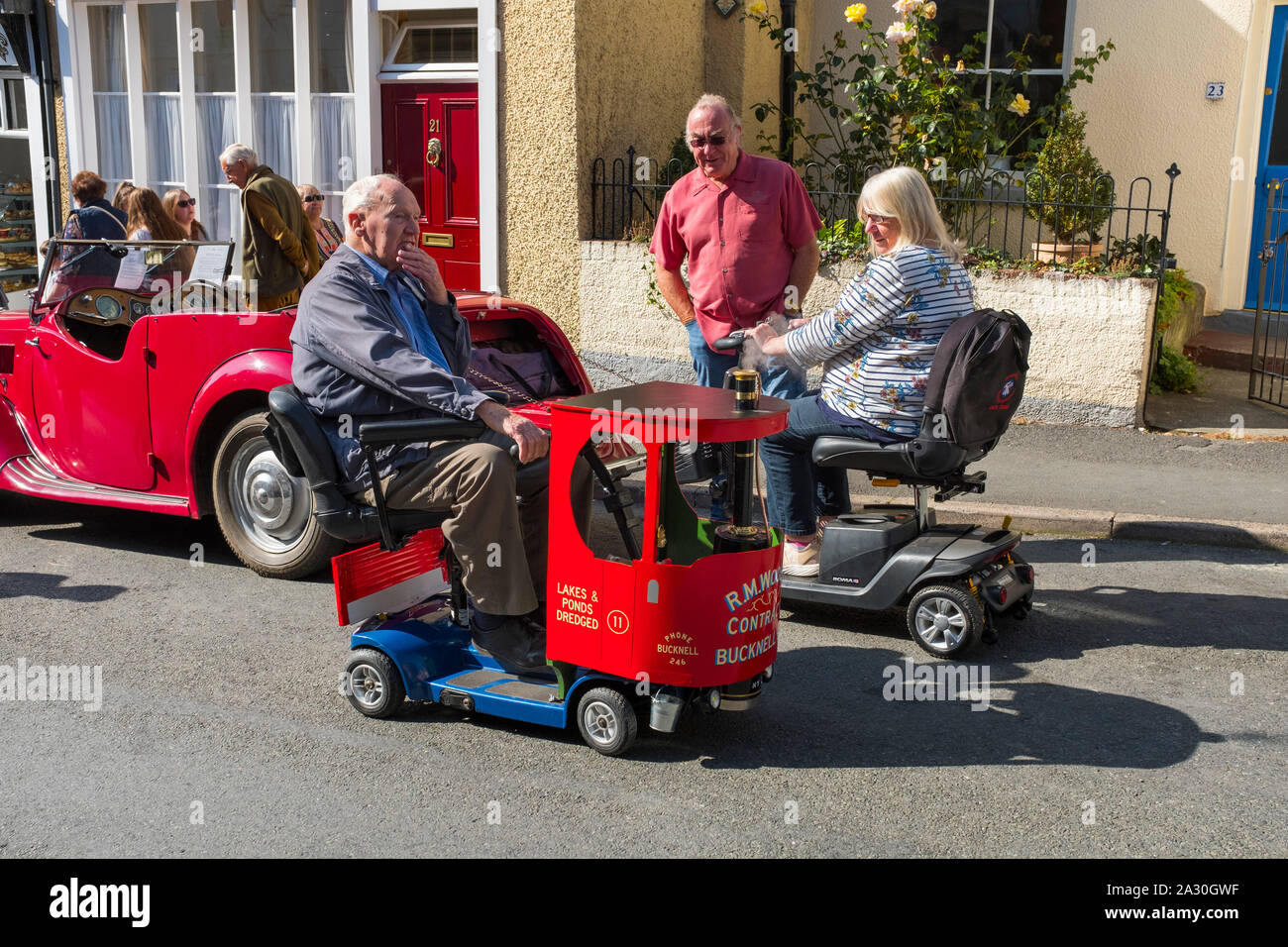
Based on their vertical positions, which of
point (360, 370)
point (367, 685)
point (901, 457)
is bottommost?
point (367, 685)

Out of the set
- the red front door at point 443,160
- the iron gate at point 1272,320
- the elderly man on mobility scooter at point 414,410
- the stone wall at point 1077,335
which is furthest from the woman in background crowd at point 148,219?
the iron gate at point 1272,320

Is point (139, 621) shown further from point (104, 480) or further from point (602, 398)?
point (602, 398)

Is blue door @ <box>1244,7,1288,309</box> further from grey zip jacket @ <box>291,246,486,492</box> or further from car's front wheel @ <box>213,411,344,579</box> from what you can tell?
grey zip jacket @ <box>291,246,486,492</box>

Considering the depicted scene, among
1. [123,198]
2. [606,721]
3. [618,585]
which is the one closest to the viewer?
[618,585]

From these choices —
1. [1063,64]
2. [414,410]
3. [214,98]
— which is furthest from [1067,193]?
[214,98]

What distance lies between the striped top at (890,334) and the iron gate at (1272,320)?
472 cm

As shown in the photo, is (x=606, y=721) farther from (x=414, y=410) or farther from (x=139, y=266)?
(x=139, y=266)

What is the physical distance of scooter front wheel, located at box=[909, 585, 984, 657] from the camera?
497 cm

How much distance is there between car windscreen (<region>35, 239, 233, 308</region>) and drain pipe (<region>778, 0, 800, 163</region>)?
6131mm

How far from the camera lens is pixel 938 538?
5.21 meters

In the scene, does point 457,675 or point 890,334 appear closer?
point 457,675

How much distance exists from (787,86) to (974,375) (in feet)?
24.5

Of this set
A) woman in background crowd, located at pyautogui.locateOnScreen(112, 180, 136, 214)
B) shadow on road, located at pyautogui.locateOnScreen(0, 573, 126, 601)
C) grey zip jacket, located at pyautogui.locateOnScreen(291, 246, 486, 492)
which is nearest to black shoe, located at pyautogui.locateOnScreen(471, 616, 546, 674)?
grey zip jacket, located at pyautogui.locateOnScreen(291, 246, 486, 492)

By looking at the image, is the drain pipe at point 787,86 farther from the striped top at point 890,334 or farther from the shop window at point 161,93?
the striped top at point 890,334
